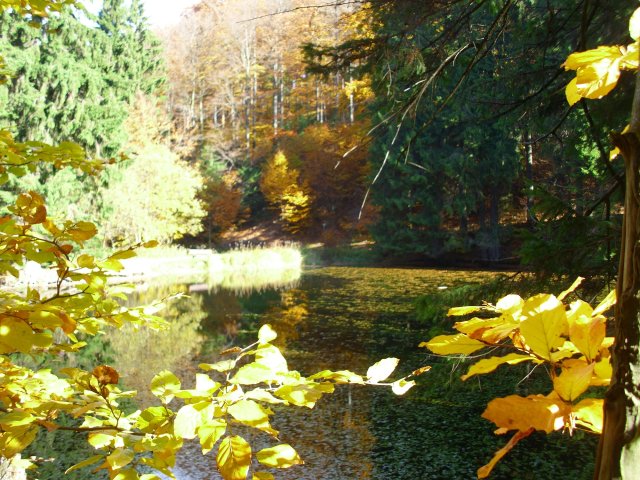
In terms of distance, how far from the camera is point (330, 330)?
7340 millimetres

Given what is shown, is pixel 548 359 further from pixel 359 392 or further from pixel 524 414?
pixel 359 392

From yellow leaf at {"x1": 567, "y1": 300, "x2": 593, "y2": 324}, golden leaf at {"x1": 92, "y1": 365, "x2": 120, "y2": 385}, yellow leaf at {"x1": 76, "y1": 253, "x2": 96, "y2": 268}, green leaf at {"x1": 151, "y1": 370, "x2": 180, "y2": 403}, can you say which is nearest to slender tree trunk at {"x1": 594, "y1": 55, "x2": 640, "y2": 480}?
yellow leaf at {"x1": 567, "y1": 300, "x2": 593, "y2": 324}

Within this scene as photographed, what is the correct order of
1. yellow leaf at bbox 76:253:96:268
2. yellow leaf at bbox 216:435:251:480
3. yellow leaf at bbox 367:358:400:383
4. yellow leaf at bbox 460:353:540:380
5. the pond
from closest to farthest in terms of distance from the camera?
yellow leaf at bbox 460:353:540:380
yellow leaf at bbox 216:435:251:480
yellow leaf at bbox 367:358:400:383
yellow leaf at bbox 76:253:96:268
the pond

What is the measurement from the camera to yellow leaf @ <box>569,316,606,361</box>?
376 mm

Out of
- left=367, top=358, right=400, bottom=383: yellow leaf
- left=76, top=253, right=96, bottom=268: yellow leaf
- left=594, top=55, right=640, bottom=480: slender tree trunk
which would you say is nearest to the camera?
left=594, top=55, right=640, bottom=480: slender tree trunk

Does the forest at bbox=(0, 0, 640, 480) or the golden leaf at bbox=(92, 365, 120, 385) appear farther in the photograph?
the golden leaf at bbox=(92, 365, 120, 385)

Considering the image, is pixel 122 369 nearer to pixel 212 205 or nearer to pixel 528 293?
pixel 528 293

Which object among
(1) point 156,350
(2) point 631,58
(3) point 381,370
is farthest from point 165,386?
(1) point 156,350

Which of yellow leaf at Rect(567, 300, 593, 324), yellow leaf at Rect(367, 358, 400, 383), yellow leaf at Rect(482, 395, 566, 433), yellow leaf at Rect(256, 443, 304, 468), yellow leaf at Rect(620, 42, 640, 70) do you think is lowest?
yellow leaf at Rect(256, 443, 304, 468)

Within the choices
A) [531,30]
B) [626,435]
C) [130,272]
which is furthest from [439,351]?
[130,272]

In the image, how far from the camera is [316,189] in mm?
22125

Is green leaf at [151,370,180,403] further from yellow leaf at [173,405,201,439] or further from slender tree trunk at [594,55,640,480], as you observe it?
slender tree trunk at [594,55,640,480]

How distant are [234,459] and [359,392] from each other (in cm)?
475

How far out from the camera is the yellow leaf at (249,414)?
59 cm
